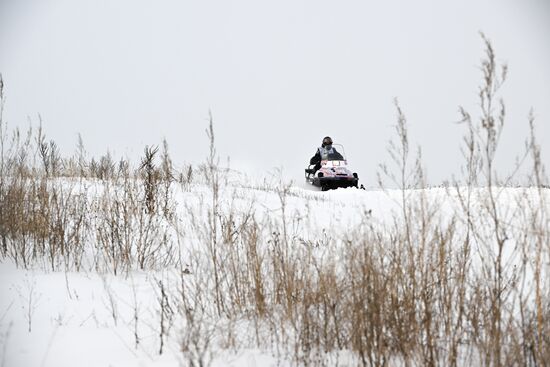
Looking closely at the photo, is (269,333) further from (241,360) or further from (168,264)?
(168,264)

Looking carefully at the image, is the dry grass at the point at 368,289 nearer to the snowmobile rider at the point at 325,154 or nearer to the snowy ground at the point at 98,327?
the snowy ground at the point at 98,327

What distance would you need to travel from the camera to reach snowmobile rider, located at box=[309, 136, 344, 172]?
45.8 ft

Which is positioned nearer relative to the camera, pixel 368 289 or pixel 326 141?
pixel 368 289

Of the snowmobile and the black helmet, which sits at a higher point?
the black helmet

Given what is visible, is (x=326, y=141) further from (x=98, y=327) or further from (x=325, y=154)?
(x=98, y=327)

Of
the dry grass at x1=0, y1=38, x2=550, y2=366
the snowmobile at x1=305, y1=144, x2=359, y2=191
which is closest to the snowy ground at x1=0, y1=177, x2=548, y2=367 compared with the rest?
the dry grass at x1=0, y1=38, x2=550, y2=366

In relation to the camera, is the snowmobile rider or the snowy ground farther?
the snowmobile rider

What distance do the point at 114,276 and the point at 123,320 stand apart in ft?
3.58

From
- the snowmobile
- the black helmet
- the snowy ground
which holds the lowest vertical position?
the snowy ground

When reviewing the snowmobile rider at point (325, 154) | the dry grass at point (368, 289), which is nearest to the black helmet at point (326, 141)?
the snowmobile rider at point (325, 154)

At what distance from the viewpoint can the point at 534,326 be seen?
84.0 inches

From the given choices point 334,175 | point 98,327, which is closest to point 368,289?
point 98,327

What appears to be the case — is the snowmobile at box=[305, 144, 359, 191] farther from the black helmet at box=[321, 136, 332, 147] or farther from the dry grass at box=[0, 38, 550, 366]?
the dry grass at box=[0, 38, 550, 366]

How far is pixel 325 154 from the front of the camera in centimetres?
1403
